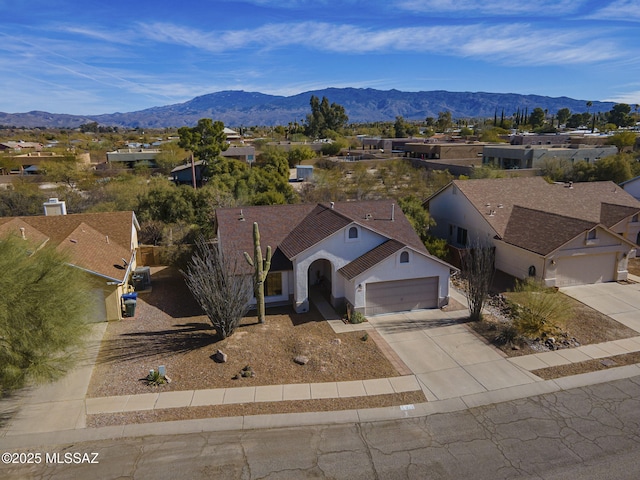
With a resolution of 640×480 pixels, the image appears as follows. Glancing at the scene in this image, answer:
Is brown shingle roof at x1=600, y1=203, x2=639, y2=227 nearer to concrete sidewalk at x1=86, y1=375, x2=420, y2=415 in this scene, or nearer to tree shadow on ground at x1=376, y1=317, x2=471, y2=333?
tree shadow on ground at x1=376, y1=317, x2=471, y2=333

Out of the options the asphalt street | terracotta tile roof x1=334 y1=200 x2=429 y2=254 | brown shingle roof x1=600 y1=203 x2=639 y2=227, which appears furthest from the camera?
brown shingle roof x1=600 y1=203 x2=639 y2=227

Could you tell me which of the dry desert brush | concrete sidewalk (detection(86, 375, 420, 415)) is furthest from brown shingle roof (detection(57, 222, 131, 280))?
concrete sidewalk (detection(86, 375, 420, 415))

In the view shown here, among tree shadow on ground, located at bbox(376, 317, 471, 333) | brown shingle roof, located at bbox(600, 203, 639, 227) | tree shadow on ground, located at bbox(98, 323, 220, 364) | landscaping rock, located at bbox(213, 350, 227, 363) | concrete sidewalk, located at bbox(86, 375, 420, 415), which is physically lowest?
concrete sidewalk, located at bbox(86, 375, 420, 415)

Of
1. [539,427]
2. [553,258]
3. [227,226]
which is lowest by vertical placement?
[539,427]

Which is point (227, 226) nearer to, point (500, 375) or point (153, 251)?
point (153, 251)

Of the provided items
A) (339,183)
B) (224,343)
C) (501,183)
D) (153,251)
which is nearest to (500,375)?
(224,343)

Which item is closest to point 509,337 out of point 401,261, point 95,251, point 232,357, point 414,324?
point 414,324
